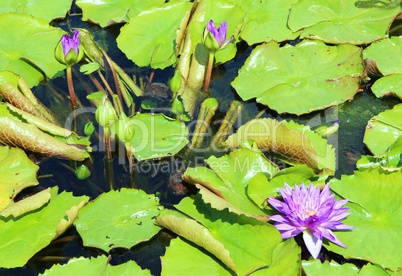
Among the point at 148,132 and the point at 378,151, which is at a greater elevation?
the point at 148,132

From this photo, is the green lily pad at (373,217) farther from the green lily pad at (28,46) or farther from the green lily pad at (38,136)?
the green lily pad at (28,46)

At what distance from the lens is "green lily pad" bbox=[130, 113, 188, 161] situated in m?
2.83

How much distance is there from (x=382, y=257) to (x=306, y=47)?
152 centimetres

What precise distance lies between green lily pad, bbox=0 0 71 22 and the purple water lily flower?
7.16 feet

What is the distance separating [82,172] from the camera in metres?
2.78

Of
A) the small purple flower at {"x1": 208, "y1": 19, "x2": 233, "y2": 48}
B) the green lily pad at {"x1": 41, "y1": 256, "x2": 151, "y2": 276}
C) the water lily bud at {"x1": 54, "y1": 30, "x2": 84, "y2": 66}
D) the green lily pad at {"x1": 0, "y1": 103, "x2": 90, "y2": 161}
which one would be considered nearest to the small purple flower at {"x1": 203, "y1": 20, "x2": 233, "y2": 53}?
the small purple flower at {"x1": 208, "y1": 19, "x2": 233, "y2": 48}

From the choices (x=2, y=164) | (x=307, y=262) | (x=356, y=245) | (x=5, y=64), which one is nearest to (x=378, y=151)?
(x=356, y=245)

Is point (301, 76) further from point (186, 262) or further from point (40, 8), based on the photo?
point (40, 8)

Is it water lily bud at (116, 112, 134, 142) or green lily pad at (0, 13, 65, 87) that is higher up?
green lily pad at (0, 13, 65, 87)

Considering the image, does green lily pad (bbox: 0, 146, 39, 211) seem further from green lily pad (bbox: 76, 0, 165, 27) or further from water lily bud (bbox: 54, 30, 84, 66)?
green lily pad (bbox: 76, 0, 165, 27)

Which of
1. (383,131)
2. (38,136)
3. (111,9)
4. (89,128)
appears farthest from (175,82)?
(383,131)

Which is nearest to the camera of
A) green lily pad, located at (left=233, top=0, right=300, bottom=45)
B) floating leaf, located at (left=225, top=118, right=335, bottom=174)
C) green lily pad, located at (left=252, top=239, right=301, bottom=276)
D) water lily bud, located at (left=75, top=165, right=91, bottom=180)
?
green lily pad, located at (left=252, top=239, right=301, bottom=276)

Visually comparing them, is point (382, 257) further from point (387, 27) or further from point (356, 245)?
point (387, 27)

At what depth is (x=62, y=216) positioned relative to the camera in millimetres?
2453
